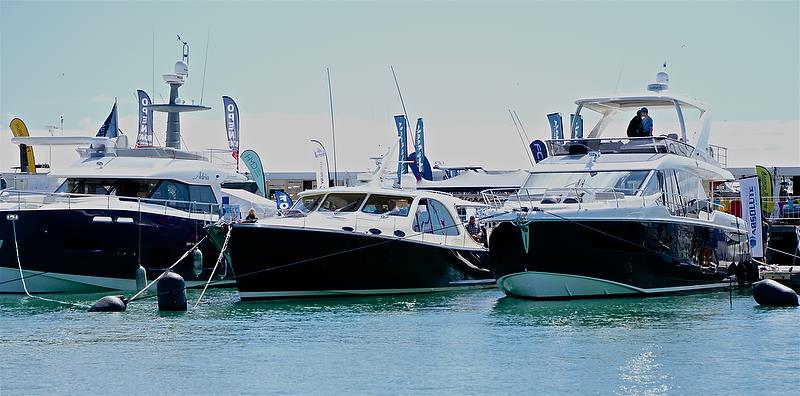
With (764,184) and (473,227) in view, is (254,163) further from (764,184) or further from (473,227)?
(764,184)

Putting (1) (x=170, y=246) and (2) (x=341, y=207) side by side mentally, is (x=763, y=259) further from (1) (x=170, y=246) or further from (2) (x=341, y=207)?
(1) (x=170, y=246)

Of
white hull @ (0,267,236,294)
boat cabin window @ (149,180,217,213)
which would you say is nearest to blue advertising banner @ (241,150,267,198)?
boat cabin window @ (149,180,217,213)

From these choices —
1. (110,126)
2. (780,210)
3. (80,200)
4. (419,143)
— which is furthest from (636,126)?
(419,143)

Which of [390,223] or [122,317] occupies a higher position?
[390,223]

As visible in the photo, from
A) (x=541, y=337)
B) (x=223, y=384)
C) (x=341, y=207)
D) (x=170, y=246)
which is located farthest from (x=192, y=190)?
(x=223, y=384)

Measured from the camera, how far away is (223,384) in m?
17.3

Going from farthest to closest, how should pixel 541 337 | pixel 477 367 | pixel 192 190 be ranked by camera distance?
1. pixel 192 190
2. pixel 541 337
3. pixel 477 367

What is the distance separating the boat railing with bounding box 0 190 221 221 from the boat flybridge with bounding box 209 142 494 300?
404 cm

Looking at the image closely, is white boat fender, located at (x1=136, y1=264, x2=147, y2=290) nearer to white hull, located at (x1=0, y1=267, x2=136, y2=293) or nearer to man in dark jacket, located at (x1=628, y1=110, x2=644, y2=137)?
→ white hull, located at (x1=0, y1=267, x2=136, y2=293)

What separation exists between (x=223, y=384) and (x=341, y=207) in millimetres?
11942

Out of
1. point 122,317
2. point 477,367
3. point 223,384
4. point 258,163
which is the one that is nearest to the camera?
point 223,384

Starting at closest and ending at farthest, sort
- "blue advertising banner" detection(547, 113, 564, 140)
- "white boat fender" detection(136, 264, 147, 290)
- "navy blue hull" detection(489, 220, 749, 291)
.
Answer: "navy blue hull" detection(489, 220, 749, 291)
"white boat fender" detection(136, 264, 147, 290)
"blue advertising banner" detection(547, 113, 564, 140)

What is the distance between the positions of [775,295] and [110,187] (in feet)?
56.1

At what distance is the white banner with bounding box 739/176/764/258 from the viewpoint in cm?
3044
